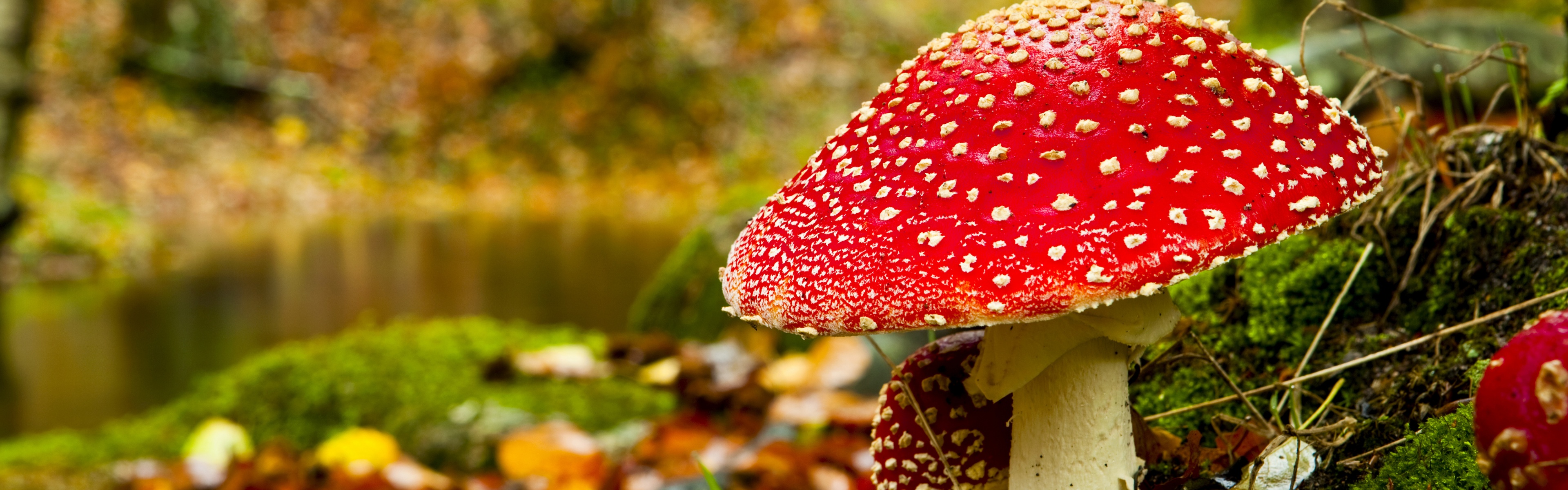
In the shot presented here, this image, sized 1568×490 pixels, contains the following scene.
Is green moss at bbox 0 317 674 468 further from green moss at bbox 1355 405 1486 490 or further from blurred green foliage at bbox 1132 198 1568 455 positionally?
green moss at bbox 1355 405 1486 490

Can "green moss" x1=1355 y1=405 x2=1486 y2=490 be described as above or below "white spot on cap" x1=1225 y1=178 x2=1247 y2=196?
below

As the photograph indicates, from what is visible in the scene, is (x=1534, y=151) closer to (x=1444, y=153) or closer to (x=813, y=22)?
(x=1444, y=153)

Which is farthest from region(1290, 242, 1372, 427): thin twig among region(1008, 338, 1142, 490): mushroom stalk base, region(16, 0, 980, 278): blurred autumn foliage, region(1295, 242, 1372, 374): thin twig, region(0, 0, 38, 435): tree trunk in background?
region(16, 0, 980, 278): blurred autumn foliage

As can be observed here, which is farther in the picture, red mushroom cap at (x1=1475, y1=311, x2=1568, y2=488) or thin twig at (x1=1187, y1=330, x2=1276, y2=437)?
thin twig at (x1=1187, y1=330, x2=1276, y2=437)

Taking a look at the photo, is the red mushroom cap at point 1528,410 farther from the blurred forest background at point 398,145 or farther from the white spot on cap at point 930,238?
the blurred forest background at point 398,145

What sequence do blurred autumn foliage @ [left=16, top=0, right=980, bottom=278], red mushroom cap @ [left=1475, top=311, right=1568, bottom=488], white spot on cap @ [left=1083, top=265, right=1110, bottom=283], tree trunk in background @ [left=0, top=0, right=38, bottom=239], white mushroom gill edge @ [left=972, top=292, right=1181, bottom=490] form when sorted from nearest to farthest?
red mushroom cap @ [left=1475, top=311, right=1568, bottom=488] < white spot on cap @ [left=1083, top=265, right=1110, bottom=283] < white mushroom gill edge @ [left=972, top=292, right=1181, bottom=490] < tree trunk in background @ [left=0, top=0, right=38, bottom=239] < blurred autumn foliage @ [left=16, top=0, right=980, bottom=278]

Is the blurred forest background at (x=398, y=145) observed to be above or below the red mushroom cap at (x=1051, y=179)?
below

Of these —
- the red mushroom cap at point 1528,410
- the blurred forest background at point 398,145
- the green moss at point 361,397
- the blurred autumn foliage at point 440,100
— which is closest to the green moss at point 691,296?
the green moss at point 361,397
